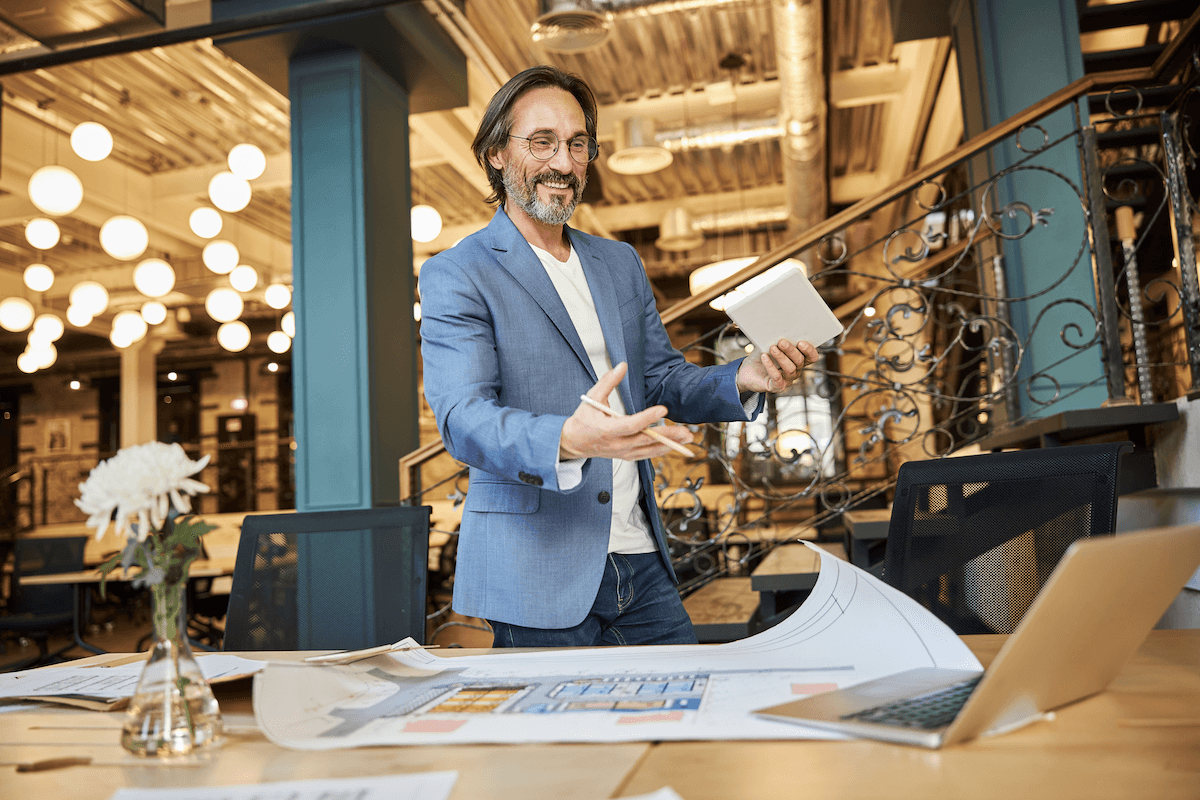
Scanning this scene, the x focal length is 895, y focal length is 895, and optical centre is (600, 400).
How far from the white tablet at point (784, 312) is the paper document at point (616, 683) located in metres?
0.45

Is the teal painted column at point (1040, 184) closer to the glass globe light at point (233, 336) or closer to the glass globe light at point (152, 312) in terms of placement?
the glass globe light at point (233, 336)

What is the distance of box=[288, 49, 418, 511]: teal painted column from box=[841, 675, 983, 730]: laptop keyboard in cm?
411

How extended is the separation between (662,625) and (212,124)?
7.03 m

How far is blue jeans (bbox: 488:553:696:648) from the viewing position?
149 cm

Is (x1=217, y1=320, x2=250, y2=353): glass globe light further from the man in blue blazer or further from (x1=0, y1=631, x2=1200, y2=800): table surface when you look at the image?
(x1=0, y1=631, x2=1200, y2=800): table surface

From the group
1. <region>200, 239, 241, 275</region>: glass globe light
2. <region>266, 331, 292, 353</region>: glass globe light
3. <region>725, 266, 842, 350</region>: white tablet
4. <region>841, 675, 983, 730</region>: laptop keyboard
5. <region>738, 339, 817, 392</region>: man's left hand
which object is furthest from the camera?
<region>266, 331, 292, 353</region>: glass globe light

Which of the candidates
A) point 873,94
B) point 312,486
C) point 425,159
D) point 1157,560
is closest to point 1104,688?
point 1157,560

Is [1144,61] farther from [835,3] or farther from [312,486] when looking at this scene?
[312,486]

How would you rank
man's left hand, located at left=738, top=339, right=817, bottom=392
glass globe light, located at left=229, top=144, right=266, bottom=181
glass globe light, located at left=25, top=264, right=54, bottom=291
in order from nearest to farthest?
1. man's left hand, located at left=738, top=339, right=817, bottom=392
2. glass globe light, located at left=229, top=144, right=266, bottom=181
3. glass globe light, located at left=25, top=264, right=54, bottom=291

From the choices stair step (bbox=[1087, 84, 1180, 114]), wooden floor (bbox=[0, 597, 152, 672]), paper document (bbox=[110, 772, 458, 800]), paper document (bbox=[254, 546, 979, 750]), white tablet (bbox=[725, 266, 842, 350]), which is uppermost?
stair step (bbox=[1087, 84, 1180, 114])

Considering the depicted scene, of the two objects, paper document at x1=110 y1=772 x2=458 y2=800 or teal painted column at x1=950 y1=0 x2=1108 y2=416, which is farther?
teal painted column at x1=950 y1=0 x2=1108 y2=416

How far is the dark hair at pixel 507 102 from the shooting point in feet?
5.54

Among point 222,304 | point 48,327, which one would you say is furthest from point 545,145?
point 48,327

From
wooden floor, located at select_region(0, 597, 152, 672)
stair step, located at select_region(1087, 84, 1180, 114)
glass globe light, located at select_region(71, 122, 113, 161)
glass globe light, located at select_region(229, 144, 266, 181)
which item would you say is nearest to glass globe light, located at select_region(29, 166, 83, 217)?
glass globe light, located at select_region(71, 122, 113, 161)
